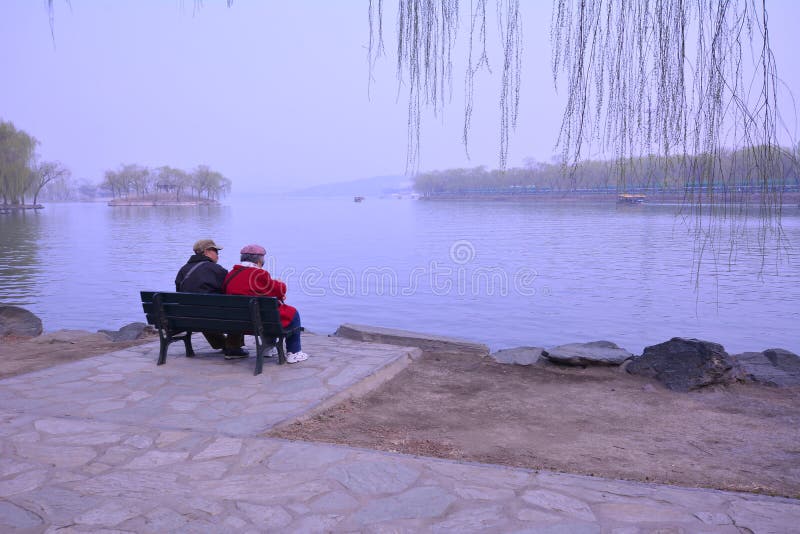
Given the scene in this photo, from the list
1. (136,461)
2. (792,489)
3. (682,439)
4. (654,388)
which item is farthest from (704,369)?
(136,461)

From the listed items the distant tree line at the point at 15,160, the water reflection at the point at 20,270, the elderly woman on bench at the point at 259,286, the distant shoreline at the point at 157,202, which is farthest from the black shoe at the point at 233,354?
the distant shoreline at the point at 157,202

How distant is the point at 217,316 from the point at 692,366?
15.5ft

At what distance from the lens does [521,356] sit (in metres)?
7.92

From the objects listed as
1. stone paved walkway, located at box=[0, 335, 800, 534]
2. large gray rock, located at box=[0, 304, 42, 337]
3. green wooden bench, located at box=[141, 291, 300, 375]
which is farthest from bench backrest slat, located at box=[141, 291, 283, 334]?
large gray rock, located at box=[0, 304, 42, 337]

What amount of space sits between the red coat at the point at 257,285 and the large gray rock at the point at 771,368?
15.8ft

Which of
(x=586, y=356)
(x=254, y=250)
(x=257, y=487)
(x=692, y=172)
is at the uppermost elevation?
(x=692, y=172)

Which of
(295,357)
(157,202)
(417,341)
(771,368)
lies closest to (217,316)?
(295,357)

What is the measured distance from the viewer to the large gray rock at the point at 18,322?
34.0 feet

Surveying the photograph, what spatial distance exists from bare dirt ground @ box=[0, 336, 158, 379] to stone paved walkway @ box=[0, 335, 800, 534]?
1777mm

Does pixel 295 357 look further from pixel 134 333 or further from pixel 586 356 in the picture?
pixel 134 333

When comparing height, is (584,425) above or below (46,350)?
below

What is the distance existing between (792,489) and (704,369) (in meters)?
2.70

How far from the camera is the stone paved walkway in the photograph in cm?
317

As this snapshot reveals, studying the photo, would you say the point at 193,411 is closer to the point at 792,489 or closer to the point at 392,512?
the point at 392,512
